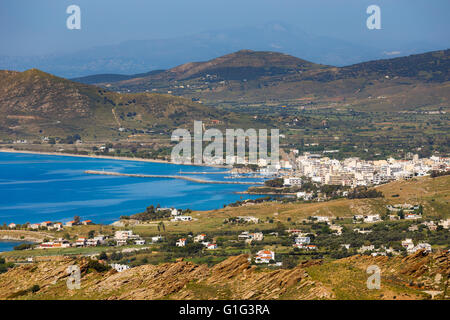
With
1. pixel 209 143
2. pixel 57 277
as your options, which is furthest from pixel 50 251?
pixel 209 143

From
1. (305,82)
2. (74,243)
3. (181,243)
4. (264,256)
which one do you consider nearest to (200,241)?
(181,243)

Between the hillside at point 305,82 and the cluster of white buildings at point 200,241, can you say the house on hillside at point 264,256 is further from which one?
the hillside at point 305,82

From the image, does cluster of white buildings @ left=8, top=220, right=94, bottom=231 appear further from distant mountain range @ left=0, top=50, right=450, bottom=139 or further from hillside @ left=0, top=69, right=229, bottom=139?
hillside @ left=0, top=69, right=229, bottom=139

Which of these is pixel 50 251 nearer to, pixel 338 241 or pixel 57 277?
pixel 338 241

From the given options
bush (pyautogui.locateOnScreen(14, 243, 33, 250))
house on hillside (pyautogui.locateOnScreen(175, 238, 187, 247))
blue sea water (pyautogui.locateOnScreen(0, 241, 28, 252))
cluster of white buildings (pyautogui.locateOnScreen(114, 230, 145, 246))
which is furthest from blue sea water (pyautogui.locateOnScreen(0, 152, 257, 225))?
house on hillside (pyautogui.locateOnScreen(175, 238, 187, 247))

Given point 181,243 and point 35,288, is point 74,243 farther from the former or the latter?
point 35,288
